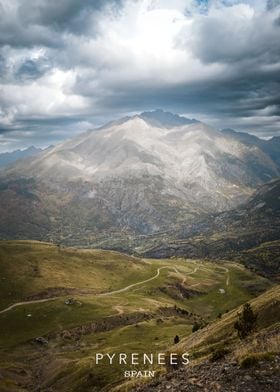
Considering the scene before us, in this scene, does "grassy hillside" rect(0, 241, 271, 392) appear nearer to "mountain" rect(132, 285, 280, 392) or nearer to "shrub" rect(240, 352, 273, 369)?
"mountain" rect(132, 285, 280, 392)

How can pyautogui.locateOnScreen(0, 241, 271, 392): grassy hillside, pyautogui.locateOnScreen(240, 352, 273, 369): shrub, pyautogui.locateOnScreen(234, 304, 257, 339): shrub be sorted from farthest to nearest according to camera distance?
pyautogui.locateOnScreen(0, 241, 271, 392): grassy hillside
pyautogui.locateOnScreen(234, 304, 257, 339): shrub
pyautogui.locateOnScreen(240, 352, 273, 369): shrub

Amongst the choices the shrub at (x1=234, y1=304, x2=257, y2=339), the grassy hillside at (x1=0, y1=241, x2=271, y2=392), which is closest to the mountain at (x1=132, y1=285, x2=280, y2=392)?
the shrub at (x1=234, y1=304, x2=257, y2=339)

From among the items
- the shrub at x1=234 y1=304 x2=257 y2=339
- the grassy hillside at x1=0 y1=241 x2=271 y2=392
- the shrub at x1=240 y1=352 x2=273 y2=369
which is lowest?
the grassy hillside at x1=0 y1=241 x2=271 y2=392

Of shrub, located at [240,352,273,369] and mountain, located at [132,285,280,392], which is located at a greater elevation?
shrub, located at [240,352,273,369]

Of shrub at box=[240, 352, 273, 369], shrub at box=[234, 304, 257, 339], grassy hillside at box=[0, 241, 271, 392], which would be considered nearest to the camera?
shrub at box=[240, 352, 273, 369]

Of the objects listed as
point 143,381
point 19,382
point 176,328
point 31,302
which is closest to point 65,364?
point 19,382

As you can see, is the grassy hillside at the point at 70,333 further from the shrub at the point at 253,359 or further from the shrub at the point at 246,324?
the shrub at the point at 253,359

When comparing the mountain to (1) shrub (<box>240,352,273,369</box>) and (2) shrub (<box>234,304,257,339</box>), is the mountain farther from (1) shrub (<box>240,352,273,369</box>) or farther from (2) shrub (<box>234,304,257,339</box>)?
(2) shrub (<box>234,304,257,339</box>)

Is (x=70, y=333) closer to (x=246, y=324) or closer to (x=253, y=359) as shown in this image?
(x=246, y=324)

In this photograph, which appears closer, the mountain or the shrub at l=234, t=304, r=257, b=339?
the mountain

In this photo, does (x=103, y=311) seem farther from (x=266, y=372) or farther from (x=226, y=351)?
(x=266, y=372)

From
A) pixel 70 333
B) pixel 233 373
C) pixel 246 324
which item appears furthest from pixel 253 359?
pixel 70 333
